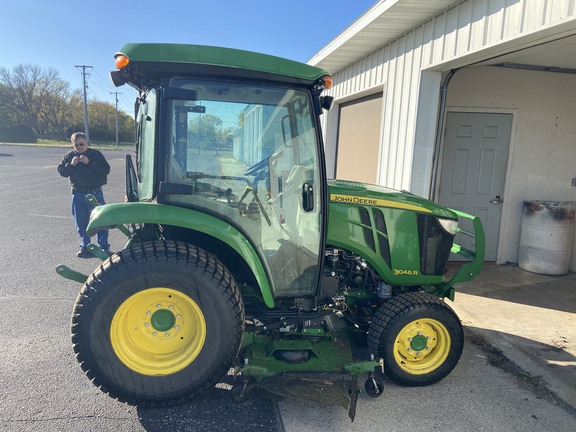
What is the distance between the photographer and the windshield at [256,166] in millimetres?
2590

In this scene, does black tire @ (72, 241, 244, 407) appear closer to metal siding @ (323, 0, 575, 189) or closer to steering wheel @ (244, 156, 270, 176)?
steering wheel @ (244, 156, 270, 176)

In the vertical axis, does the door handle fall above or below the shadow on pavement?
above

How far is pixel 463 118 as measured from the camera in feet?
19.5

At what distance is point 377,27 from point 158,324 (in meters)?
4.59

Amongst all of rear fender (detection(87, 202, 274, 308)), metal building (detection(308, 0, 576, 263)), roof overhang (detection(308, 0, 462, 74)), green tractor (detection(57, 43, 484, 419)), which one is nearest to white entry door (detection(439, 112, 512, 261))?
metal building (detection(308, 0, 576, 263))

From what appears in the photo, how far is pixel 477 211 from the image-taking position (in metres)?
6.16

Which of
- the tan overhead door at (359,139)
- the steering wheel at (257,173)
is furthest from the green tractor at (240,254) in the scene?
the tan overhead door at (359,139)

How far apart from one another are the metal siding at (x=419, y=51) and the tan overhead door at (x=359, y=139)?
32 centimetres

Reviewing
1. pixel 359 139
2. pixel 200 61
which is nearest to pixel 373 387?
pixel 200 61

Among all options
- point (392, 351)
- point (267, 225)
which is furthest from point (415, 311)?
point (267, 225)

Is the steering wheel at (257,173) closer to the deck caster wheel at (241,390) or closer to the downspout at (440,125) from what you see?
the deck caster wheel at (241,390)

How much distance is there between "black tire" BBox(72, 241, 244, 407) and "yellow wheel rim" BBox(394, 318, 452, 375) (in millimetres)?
1233

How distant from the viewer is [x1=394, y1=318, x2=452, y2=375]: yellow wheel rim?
121 inches

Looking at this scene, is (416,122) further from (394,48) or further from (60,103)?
(60,103)
